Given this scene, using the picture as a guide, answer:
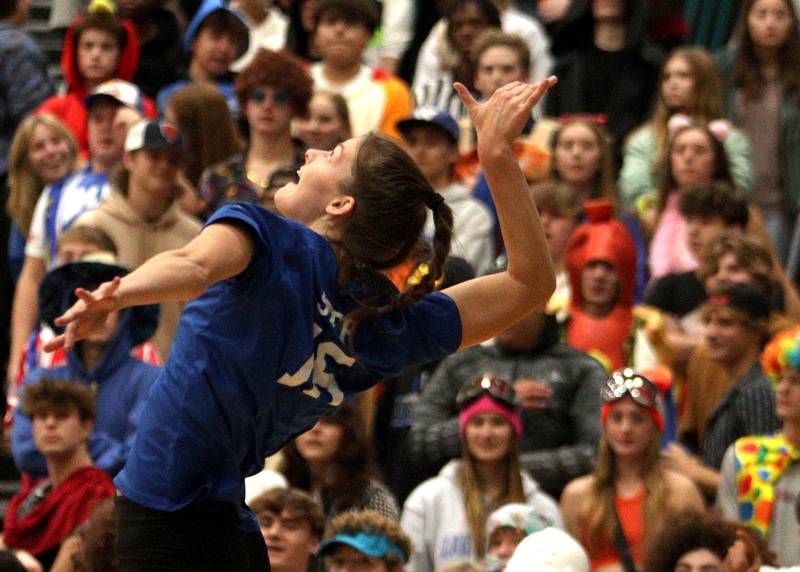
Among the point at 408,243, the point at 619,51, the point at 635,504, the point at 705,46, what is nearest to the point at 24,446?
the point at 635,504

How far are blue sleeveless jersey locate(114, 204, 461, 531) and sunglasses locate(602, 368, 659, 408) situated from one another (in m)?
2.89

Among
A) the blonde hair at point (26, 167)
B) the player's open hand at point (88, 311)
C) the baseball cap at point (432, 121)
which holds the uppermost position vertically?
the player's open hand at point (88, 311)

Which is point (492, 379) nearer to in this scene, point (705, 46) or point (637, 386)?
point (637, 386)

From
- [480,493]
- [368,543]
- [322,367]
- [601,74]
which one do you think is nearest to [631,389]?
[480,493]

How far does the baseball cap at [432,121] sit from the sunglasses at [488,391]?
199cm

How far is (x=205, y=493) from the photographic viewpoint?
405cm

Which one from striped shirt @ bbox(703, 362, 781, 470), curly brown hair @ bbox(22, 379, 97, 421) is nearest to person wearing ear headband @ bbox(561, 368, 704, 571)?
striped shirt @ bbox(703, 362, 781, 470)

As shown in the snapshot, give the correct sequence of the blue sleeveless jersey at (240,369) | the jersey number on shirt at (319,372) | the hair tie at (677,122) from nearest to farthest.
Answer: the blue sleeveless jersey at (240,369), the jersey number on shirt at (319,372), the hair tie at (677,122)

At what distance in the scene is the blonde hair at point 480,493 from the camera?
679 centimetres

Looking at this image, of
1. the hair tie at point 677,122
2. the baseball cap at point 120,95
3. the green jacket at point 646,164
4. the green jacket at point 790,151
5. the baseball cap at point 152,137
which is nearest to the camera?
the baseball cap at point 152,137

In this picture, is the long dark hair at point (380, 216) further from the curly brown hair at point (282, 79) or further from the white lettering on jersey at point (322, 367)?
the curly brown hair at point (282, 79)

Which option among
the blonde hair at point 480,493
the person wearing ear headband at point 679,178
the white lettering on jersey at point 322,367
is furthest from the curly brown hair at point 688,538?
the person wearing ear headband at point 679,178

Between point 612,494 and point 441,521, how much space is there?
0.64 m

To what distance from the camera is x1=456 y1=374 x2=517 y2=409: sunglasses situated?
22.9 feet
